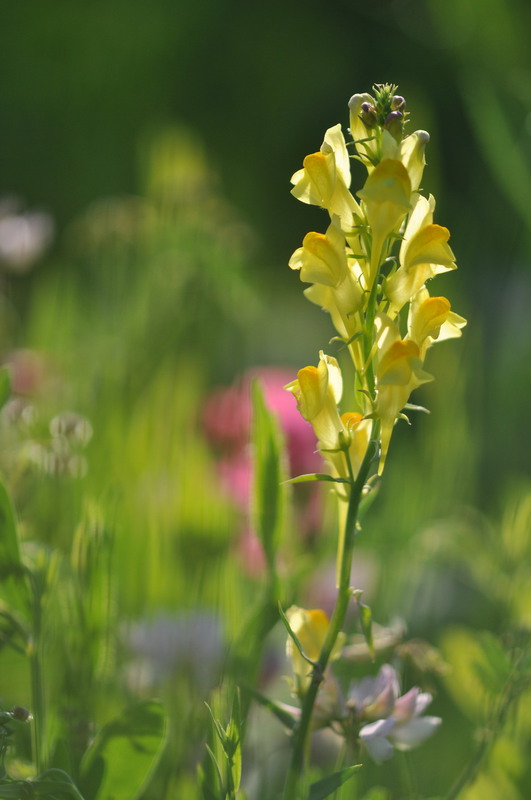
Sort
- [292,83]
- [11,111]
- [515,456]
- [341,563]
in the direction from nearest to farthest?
[341,563] < [515,456] < [11,111] < [292,83]

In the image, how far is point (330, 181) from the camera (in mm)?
194

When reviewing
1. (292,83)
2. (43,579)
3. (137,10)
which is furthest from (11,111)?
(43,579)

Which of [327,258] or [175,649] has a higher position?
[327,258]

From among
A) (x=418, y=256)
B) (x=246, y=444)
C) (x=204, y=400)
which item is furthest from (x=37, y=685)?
(x=204, y=400)

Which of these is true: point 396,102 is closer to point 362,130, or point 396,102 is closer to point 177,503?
point 362,130

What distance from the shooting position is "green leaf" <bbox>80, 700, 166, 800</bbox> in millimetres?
213

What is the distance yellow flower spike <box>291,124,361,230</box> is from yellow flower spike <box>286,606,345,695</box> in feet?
0.28

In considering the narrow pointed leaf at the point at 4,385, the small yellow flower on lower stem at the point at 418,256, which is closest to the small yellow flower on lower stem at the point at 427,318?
the small yellow flower on lower stem at the point at 418,256

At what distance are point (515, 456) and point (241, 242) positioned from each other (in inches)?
11.8

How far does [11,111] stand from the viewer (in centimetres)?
145

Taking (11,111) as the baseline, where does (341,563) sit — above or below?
below

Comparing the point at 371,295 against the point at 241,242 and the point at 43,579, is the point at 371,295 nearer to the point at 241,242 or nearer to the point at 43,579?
the point at 43,579

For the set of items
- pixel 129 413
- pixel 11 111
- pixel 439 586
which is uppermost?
pixel 11 111

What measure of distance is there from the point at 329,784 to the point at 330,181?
12 centimetres
